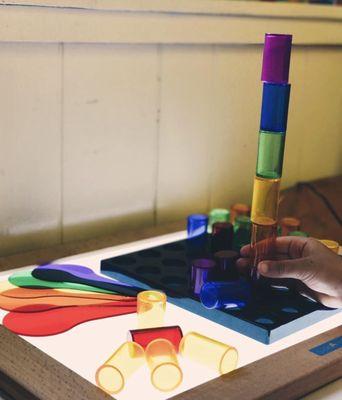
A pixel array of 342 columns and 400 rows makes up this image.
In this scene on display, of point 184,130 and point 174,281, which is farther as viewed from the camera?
point 184,130

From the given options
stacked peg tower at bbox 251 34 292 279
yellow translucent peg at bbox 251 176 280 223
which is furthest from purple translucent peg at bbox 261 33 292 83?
yellow translucent peg at bbox 251 176 280 223

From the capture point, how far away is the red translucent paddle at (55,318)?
0.76 metres

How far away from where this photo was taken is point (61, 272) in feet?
2.97

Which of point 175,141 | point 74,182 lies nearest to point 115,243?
point 74,182

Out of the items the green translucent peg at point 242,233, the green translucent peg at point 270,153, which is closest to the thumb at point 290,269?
the green translucent peg at point 270,153

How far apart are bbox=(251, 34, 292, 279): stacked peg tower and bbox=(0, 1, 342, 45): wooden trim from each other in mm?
329

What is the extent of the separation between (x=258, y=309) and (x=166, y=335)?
5.1 inches

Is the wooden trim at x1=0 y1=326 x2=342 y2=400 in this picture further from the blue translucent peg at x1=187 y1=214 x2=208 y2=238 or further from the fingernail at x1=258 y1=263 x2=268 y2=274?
the blue translucent peg at x1=187 y1=214 x2=208 y2=238

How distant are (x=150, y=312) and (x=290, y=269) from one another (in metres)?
0.17

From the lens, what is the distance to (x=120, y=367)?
0.66 metres

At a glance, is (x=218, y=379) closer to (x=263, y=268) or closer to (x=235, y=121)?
(x=263, y=268)

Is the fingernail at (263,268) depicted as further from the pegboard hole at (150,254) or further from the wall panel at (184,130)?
the wall panel at (184,130)

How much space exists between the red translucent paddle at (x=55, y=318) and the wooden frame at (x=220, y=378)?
0.06ft

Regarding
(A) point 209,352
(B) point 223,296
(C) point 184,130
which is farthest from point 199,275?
(C) point 184,130
